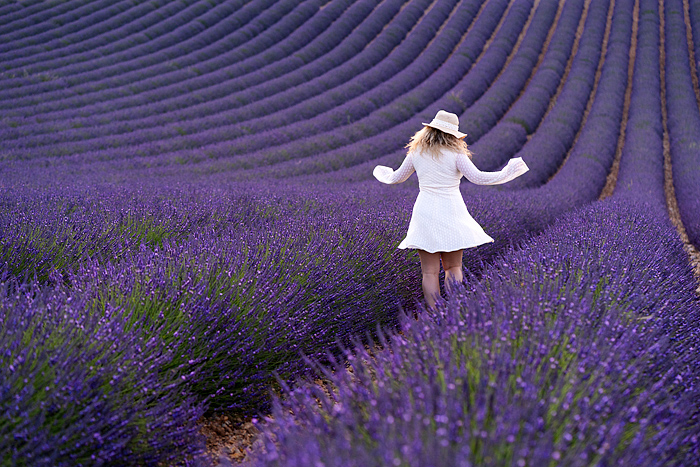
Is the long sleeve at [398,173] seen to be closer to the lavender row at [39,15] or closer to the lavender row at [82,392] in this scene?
the lavender row at [82,392]

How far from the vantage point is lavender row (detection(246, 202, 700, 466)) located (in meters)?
1.07

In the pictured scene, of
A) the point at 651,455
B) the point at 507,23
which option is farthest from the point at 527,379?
the point at 507,23

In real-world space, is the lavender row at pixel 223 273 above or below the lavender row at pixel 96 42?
below

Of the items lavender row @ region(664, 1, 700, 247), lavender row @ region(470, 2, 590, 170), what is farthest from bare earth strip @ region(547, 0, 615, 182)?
lavender row @ region(664, 1, 700, 247)

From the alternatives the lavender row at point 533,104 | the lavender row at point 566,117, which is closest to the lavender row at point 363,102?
the lavender row at point 533,104

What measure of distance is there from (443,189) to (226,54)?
547 inches

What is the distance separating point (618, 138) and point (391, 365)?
1400 centimetres

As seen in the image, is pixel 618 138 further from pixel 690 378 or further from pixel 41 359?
pixel 41 359

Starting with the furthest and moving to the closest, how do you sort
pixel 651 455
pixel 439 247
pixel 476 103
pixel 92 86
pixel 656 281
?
1. pixel 476 103
2. pixel 92 86
3. pixel 439 247
4. pixel 656 281
5. pixel 651 455

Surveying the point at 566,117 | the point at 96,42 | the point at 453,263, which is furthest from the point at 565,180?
the point at 96,42

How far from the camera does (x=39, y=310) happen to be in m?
1.76

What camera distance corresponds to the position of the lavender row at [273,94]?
1034 centimetres

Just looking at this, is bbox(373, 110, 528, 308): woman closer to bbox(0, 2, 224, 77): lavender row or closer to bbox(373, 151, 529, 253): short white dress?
bbox(373, 151, 529, 253): short white dress

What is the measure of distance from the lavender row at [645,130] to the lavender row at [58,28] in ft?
48.3
